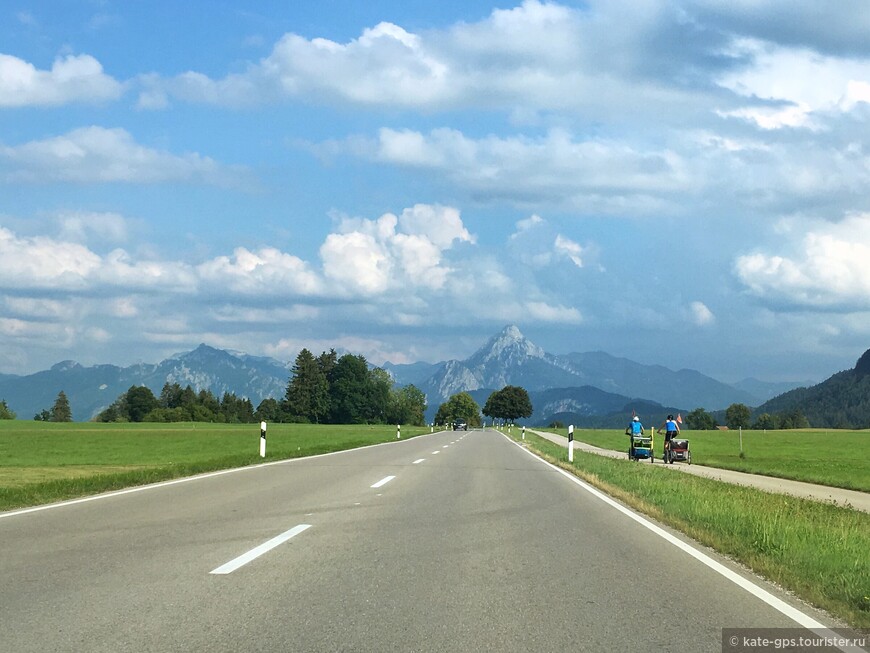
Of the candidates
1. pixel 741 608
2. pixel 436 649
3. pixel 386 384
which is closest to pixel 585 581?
pixel 741 608

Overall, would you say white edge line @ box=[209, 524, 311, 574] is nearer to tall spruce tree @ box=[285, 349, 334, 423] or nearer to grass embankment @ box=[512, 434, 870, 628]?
grass embankment @ box=[512, 434, 870, 628]

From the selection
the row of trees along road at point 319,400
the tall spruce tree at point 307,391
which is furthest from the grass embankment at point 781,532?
the tall spruce tree at point 307,391

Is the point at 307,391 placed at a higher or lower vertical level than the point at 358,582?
higher

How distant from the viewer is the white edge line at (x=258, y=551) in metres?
7.89

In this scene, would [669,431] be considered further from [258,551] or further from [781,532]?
[258,551]

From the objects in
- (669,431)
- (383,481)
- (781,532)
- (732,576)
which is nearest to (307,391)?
(669,431)

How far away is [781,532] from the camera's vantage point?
10586mm

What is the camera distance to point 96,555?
8.59 metres

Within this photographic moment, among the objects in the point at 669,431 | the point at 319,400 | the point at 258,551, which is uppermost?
the point at 319,400

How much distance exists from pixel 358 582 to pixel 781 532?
18.9 ft

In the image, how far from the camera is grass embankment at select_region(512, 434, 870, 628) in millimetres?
7430

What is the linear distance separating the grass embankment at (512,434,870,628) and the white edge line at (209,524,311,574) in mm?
4820

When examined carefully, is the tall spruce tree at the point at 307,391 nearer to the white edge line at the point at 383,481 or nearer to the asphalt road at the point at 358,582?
the white edge line at the point at 383,481

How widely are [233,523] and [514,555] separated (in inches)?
156
